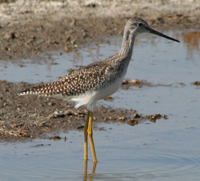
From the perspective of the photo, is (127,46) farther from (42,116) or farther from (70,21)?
(70,21)

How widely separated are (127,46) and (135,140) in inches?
67.7

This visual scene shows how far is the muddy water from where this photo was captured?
7.13 metres

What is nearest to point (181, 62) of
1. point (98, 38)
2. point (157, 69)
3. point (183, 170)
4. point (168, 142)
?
point (157, 69)

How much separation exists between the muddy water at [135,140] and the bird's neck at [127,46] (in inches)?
61.4

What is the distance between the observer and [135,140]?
27.2 feet

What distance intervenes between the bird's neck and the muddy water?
61.4 inches

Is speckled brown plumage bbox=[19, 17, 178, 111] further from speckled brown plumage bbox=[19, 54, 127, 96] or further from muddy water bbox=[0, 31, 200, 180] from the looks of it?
muddy water bbox=[0, 31, 200, 180]

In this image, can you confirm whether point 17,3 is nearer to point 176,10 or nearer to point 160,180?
point 176,10

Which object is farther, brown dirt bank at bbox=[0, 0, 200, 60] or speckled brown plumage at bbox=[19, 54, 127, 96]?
brown dirt bank at bbox=[0, 0, 200, 60]

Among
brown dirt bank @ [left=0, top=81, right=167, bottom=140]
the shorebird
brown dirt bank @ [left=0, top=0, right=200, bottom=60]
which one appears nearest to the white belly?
the shorebird

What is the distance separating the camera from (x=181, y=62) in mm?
12617

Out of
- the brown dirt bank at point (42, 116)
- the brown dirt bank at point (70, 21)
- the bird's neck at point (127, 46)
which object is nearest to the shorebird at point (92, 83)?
the bird's neck at point (127, 46)

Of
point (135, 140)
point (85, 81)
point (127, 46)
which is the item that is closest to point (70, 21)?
point (127, 46)

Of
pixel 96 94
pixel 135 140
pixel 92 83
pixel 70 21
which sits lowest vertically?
pixel 135 140
